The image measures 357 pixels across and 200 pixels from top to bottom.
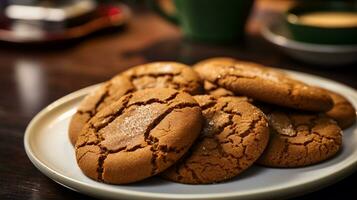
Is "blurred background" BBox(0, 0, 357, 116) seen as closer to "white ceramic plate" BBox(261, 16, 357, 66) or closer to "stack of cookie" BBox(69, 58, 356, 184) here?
"white ceramic plate" BBox(261, 16, 357, 66)

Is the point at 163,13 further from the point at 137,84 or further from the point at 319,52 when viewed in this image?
the point at 137,84

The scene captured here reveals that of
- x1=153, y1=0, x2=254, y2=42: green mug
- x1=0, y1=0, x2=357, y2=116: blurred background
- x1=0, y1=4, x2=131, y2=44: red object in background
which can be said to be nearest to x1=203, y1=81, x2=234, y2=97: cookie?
x1=0, y1=0, x2=357, y2=116: blurred background

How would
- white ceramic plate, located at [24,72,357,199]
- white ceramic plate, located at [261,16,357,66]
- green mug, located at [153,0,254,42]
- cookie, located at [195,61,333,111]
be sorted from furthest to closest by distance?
green mug, located at [153,0,254,42] < white ceramic plate, located at [261,16,357,66] < cookie, located at [195,61,333,111] < white ceramic plate, located at [24,72,357,199]

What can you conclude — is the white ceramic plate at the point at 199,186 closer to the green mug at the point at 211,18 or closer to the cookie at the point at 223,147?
the cookie at the point at 223,147

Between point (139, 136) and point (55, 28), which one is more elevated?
point (139, 136)

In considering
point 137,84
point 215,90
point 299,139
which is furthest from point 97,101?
point 299,139


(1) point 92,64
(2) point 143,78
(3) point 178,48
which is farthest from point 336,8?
(2) point 143,78

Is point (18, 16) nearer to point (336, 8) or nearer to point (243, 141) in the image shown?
point (336, 8)

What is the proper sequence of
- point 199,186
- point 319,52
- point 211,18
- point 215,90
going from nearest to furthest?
point 199,186 → point 215,90 → point 319,52 → point 211,18
